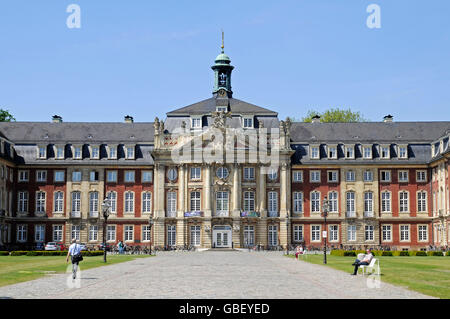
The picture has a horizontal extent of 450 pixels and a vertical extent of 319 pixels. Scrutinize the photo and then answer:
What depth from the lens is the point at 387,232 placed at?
80.9 m

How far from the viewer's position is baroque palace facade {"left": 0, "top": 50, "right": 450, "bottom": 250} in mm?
79750

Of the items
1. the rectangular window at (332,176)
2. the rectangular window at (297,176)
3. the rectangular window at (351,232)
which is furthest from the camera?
the rectangular window at (297,176)

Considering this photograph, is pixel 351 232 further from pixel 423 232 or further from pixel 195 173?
pixel 195 173

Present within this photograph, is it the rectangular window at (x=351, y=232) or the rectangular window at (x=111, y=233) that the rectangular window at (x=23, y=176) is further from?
the rectangular window at (x=351, y=232)

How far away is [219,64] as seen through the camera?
88688 millimetres

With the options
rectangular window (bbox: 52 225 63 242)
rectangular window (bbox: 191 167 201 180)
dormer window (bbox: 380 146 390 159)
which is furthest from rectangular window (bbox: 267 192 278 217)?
rectangular window (bbox: 52 225 63 242)

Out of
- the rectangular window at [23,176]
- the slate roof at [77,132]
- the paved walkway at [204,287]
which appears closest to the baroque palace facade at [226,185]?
the rectangular window at [23,176]

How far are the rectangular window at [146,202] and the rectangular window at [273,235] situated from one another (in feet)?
48.3

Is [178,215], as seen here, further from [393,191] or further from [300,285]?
[300,285]

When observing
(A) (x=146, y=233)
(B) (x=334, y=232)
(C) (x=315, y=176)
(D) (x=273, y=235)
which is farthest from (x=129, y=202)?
(B) (x=334, y=232)

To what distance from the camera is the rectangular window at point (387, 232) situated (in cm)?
8081

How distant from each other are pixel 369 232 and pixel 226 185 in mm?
18046
